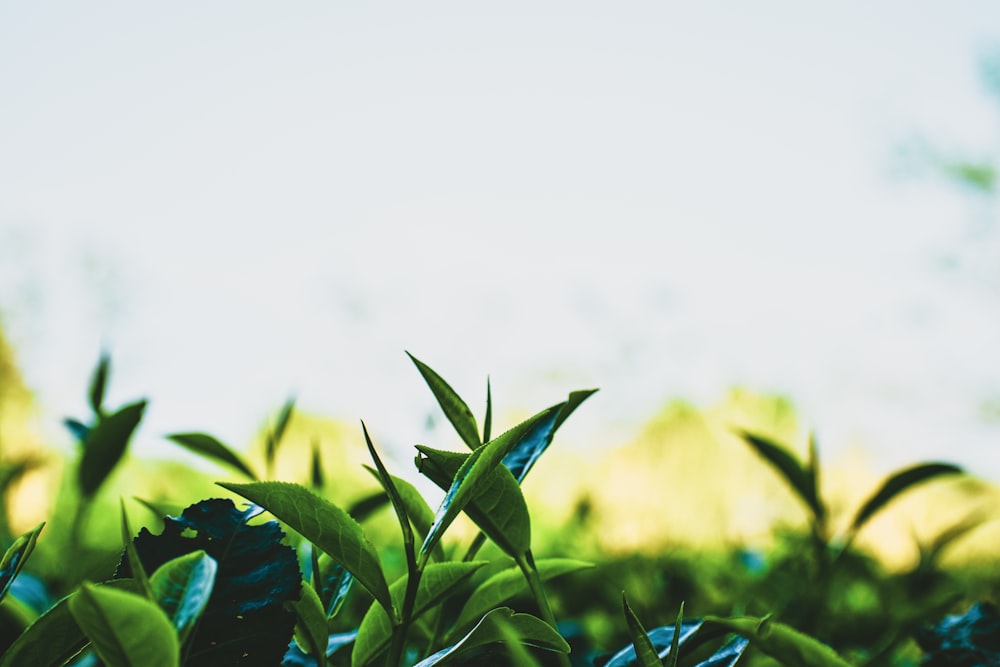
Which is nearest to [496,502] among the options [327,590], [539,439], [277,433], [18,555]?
[539,439]

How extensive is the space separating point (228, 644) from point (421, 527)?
0.46 feet

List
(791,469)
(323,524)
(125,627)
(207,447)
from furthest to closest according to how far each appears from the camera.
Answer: (791,469), (207,447), (323,524), (125,627)

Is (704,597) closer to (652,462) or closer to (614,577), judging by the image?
(614,577)

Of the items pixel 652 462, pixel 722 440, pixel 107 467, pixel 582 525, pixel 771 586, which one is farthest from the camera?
pixel 652 462

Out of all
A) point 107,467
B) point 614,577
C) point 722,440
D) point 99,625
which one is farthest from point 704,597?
point 722,440

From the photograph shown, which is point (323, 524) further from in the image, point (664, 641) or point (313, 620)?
point (664, 641)

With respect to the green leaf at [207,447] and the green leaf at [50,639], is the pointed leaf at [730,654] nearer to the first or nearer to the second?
the green leaf at [50,639]

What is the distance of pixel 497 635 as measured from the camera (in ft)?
1.28

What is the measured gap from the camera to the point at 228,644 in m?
0.39

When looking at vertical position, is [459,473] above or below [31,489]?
above

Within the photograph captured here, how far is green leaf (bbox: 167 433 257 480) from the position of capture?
681 millimetres

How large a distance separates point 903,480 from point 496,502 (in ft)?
1.62

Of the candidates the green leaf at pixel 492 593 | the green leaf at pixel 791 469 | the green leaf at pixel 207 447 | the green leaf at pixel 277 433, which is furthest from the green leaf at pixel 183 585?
the green leaf at pixel 791 469

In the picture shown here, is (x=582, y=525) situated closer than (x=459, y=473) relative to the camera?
No
